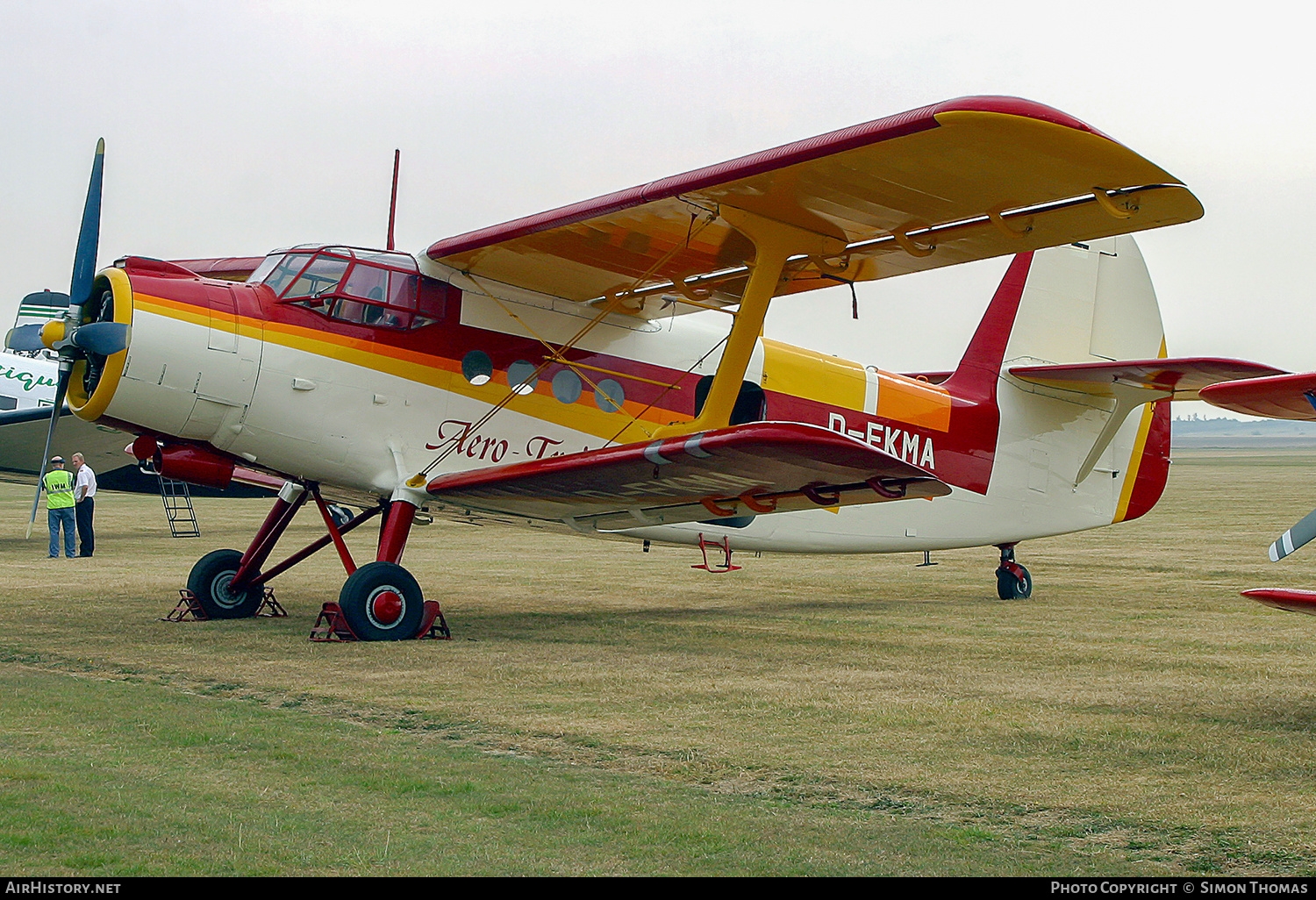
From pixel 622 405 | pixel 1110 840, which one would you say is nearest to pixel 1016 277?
pixel 622 405

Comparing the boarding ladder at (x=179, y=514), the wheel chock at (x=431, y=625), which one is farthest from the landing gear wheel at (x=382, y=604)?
the boarding ladder at (x=179, y=514)

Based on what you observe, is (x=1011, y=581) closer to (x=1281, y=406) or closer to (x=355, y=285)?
(x=1281, y=406)

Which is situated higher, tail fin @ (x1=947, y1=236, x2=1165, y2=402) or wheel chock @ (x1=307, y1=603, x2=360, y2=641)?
tail fin @ (x1=947, y1=236, x2=1165, y2=402)

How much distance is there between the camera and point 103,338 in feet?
28.9

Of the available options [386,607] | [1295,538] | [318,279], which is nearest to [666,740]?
[1295,538]

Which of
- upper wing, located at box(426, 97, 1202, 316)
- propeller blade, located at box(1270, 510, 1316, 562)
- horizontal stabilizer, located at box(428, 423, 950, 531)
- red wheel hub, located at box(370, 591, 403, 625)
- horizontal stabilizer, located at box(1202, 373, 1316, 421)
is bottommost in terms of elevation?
red wheel hub, located at box(370, 591, 403, 625)

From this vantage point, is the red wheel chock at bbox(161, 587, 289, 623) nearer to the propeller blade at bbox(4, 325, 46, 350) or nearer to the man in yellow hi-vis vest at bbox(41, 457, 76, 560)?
the man in yellow hi-vis vest at bbox(41, 457, 76, 560)

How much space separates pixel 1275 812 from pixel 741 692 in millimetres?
3212

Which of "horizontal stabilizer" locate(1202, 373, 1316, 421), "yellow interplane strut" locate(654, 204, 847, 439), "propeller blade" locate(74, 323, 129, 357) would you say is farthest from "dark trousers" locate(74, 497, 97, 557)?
"horizontal stabilizer" locate(1202, 373, 1316, 421)

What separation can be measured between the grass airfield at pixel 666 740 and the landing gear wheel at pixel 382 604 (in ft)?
0.70

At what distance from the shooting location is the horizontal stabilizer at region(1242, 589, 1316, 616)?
6.15m

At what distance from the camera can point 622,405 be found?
10828mm

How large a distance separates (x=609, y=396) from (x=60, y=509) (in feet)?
34.4
